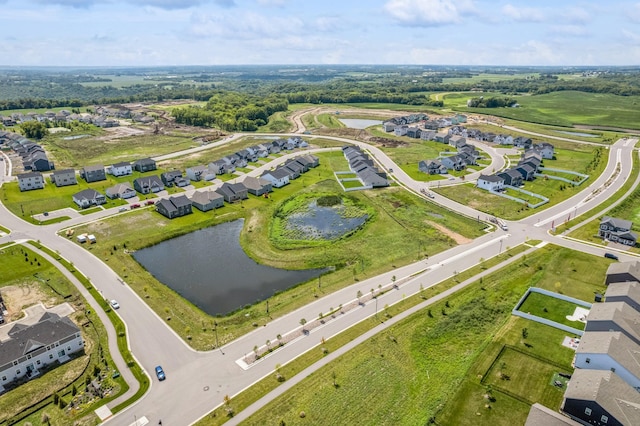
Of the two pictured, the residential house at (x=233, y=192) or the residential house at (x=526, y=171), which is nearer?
the residential house at (x=233, y=192)

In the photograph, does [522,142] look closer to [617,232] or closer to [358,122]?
[617,232]

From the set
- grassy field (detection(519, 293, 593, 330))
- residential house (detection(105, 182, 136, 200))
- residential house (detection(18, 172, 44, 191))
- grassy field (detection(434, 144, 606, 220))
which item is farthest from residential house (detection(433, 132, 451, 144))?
residential house (detection(18, 172, 44, 191))

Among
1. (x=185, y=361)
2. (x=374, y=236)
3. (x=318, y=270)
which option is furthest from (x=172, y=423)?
(x=374, y=236)

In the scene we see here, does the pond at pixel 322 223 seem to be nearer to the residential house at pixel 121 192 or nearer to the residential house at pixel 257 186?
the residential house at pixel 257 186

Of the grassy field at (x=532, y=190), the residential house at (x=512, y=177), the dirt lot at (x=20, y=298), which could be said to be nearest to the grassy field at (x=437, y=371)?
the grassy field at (x=532, y=190)

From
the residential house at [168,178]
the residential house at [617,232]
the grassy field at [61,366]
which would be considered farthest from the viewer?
the residential house at [168,178]

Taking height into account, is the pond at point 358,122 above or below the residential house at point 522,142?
below

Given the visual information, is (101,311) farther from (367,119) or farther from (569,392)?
(367,119)

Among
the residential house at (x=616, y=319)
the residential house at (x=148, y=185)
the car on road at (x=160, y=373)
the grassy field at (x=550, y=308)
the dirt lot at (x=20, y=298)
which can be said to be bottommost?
the dirt lot at (x=20, y=298)
